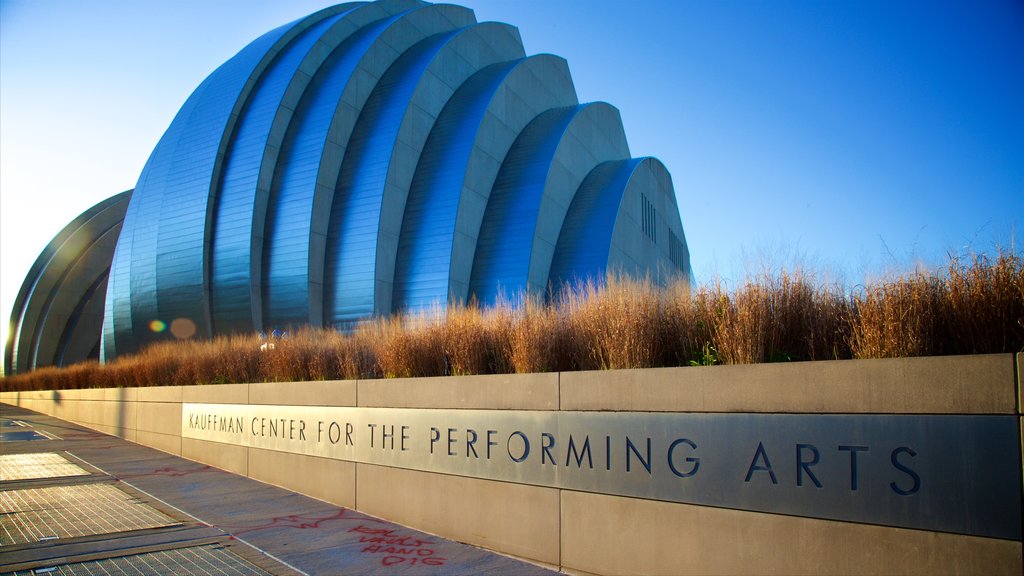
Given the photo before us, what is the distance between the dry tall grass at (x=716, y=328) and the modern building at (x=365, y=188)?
56.9 feet

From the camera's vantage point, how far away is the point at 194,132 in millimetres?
33344

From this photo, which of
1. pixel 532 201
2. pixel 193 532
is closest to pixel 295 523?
pixel 193 532

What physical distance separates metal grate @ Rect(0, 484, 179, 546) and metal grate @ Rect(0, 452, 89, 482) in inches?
61.2

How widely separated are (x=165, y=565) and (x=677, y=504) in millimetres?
4380

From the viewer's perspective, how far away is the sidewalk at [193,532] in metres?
6.39

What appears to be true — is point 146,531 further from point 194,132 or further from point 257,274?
point 194,132

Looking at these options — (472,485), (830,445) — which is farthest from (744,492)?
(472,485)

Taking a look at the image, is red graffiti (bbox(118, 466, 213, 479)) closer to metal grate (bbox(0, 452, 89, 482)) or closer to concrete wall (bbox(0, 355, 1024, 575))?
metal grate (bbox(0, 452, 89, 482))

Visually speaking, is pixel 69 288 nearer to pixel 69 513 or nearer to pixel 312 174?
pixel 312 174

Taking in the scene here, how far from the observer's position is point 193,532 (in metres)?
7.68

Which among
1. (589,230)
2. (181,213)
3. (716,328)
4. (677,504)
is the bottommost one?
(677,504)

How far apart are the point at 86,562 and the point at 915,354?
273 inches

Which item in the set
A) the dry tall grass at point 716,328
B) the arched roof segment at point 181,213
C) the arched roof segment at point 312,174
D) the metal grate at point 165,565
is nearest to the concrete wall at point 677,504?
the dry tall grass at point 716,328

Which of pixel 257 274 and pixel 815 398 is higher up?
pixel 257 274
